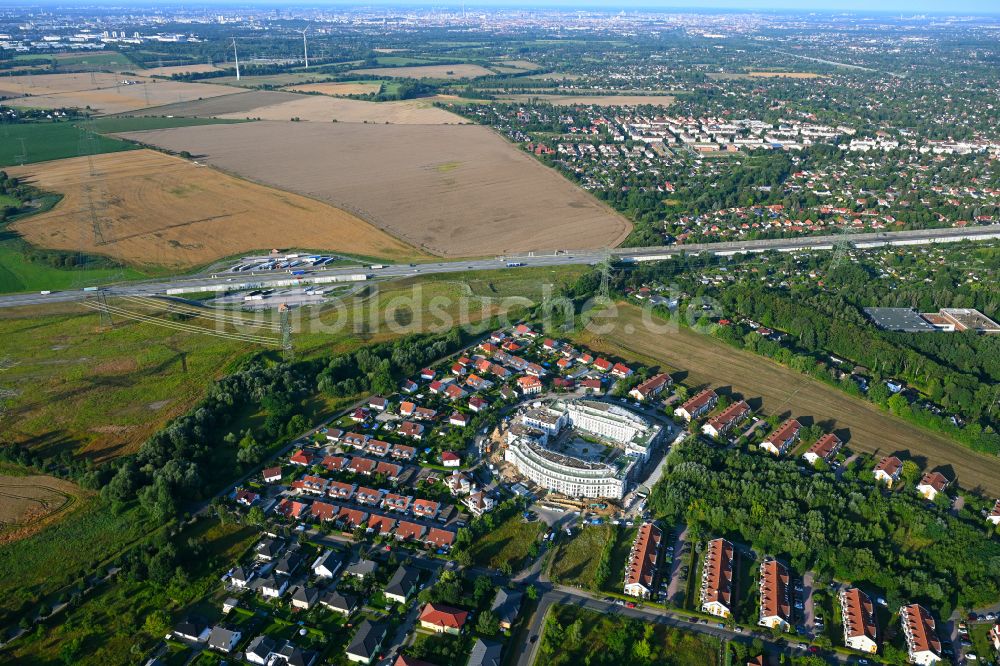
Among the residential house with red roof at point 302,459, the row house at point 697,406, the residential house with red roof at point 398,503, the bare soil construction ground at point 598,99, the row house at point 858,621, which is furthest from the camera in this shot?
the bare soil construction ground at point 598,99

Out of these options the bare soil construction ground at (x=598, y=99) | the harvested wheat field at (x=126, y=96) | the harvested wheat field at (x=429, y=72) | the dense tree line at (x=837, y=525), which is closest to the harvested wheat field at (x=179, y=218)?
the dense tree line at (x=837, y=525)

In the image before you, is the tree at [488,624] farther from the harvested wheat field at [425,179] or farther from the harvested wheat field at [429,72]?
the harvested wheat field at [429,72]

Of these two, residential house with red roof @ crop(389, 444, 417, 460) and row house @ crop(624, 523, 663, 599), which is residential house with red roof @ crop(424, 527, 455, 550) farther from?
row house @ crop(624, 523, 663, 599)

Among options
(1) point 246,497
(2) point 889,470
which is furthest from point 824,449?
(1) point 246,497

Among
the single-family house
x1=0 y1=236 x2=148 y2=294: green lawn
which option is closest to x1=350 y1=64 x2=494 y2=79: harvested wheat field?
x1=0 y1=236 x2=148 y2=294: green lawn

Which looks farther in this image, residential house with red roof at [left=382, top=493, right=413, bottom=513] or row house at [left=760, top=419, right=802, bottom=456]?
row house at [left=760, top=419, right=802, bottom=456]

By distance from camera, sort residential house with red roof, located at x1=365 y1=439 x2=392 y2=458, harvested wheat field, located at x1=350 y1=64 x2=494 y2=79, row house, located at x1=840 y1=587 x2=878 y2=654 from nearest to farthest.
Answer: row house, located at x1=840 y1=587 x2=878 y2=654
residential house with red roof, located at x1=365 y1=439 x2=392 y2=458
harvested wheat field, located at x1=350 y1=64 x2=494 y2=79

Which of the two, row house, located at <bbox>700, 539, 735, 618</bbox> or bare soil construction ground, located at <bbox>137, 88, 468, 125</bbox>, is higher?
bare soil construction ground, located at <bbox>137, 88, 468, 125</bbox>
